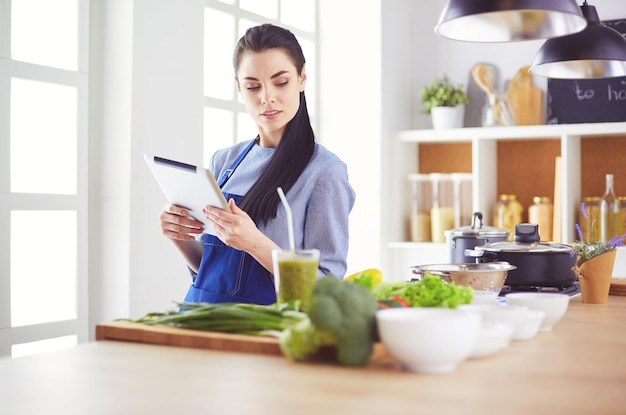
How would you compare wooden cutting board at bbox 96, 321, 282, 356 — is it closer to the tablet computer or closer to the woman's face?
the tablet computer

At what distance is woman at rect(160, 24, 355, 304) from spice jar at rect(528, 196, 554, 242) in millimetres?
2496

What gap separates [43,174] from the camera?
9.92 ft

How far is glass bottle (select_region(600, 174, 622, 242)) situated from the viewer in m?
4.39

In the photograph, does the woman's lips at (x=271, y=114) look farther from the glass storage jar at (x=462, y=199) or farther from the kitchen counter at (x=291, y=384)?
the glass storage jar at (x=462, y=199)

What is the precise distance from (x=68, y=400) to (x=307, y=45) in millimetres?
4102

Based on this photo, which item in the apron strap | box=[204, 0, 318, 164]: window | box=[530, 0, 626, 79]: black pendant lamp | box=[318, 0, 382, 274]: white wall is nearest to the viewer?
the apron strap

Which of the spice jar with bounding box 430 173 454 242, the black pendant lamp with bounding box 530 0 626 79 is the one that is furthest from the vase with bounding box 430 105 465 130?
the black pendant lamp with bounding box 530 0 626 79

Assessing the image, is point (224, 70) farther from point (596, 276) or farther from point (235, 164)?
point (596, 276)

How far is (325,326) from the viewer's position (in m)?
1.30

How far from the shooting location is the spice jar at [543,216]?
4613 mm

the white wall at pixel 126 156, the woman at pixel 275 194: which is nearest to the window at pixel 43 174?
the white wall at pixel 126 156

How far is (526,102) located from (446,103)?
0.46 m

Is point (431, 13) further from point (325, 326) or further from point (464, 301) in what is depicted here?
point (325, 326)

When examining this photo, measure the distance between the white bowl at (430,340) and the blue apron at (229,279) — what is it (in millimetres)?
1045
